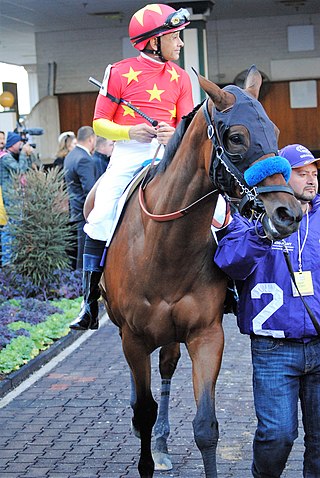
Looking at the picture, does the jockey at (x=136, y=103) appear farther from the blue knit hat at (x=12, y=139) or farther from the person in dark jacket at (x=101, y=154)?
the blue knit hat at (x=12, y=139)

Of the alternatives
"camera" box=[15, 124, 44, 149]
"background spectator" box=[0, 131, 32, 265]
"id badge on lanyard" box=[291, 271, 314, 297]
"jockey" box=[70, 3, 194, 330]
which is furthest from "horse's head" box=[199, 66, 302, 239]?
"camera" box=[15, 124, 44, 149]

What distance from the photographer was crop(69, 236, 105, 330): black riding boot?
584 centimetres

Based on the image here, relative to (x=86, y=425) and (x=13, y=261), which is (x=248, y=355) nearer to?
(x=86, y=425)

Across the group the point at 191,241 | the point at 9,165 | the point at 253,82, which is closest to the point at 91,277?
the point at 191,241

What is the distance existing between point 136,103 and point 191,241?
138 cm

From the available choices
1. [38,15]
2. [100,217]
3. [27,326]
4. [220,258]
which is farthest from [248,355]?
[38,15]

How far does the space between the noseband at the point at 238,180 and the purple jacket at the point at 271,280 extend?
0.95 feet

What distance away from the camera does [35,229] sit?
12008mm

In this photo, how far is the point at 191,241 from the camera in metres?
4.63

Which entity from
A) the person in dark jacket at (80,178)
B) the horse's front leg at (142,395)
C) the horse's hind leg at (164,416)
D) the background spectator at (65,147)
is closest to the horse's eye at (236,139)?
the horse's front leg at (142,395)

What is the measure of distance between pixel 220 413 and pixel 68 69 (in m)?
20.5

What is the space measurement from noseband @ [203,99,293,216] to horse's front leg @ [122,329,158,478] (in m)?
1.36

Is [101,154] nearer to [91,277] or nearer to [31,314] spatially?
[31,314]

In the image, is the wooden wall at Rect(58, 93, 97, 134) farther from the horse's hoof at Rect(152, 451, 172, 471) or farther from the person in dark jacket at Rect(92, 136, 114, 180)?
the horse's hoof at Rect(152, 451, 172, 471)
